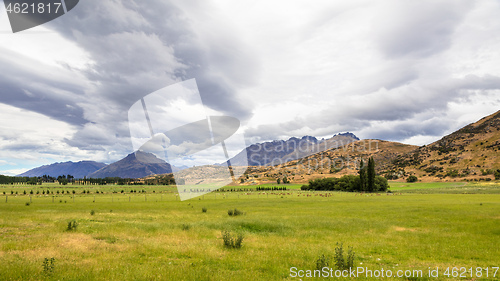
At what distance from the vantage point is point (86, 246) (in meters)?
17.8

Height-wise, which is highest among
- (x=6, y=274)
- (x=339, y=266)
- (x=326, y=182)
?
(x=6, y=274)

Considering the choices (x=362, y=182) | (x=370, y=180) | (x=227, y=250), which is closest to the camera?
(x=227, y=250)

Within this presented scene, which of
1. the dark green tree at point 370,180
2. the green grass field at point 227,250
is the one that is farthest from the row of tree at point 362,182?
the green grass field at point 227,250

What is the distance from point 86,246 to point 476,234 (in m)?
32.6

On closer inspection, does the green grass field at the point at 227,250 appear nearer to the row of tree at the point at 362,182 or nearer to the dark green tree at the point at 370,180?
the dark green tree at the point at 370,180

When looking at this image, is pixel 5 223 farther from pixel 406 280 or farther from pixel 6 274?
pixel 406 280

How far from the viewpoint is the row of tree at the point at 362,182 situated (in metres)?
121

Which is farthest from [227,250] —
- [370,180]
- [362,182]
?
[362,182]

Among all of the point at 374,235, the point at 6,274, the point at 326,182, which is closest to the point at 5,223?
the point at 6,274

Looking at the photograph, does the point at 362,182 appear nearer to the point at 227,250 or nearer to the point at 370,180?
the point at 370,180

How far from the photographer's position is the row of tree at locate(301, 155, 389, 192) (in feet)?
397

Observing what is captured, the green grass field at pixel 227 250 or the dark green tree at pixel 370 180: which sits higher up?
the green grass field at pixel 227 250

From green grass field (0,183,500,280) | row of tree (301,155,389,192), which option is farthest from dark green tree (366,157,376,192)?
green grass field (0,183,500,280)

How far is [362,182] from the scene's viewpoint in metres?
124
